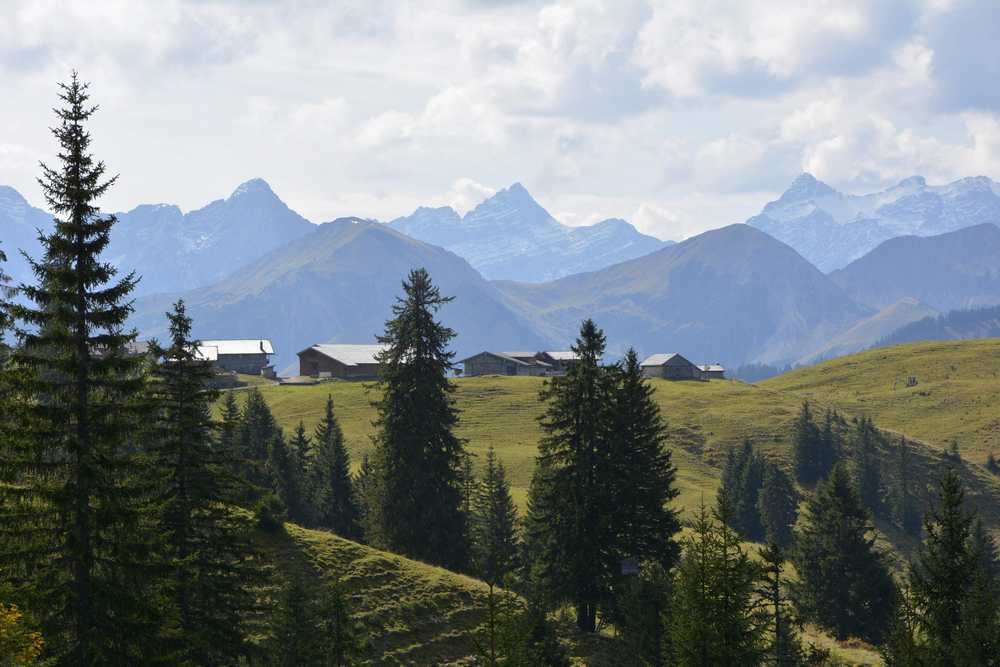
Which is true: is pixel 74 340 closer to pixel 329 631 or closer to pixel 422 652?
pixel 329 631

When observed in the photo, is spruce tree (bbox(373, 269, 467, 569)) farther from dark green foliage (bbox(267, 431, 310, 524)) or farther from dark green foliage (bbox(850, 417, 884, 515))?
dark green foliage (bbox(850, 417, 884, 515))

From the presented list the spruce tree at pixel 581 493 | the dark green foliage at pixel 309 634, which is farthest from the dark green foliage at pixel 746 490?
the dark green foliage at pixel 309 634

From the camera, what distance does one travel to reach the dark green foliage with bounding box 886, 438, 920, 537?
117 metres

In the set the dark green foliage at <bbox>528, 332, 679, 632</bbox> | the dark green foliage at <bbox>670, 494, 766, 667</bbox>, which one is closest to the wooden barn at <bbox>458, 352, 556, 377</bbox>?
the dark green foliage at <bbox>528, 332, 679, 632</bbox>

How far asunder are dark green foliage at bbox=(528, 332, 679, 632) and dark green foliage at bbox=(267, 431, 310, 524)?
27.4 metres

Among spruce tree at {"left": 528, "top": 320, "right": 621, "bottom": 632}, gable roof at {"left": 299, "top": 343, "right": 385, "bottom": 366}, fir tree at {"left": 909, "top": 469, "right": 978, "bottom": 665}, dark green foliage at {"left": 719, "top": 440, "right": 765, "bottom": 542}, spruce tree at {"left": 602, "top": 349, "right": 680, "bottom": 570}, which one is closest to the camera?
fir tree at {"left": 909, "top": 469, "right": 978, "bottom": 665}

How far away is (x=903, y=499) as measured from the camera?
11844cm

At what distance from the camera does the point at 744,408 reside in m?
151

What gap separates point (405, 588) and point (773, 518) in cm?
7067

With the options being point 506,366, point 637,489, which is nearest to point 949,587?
point 637,489

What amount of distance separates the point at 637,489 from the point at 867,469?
85026 mm

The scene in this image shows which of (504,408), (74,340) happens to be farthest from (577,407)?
(504,408)

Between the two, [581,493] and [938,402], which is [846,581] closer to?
[581,493]

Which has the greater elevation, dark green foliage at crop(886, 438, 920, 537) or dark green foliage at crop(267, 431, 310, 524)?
dark green foliage at crop(267, 431, 310, 524)
